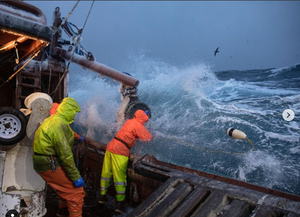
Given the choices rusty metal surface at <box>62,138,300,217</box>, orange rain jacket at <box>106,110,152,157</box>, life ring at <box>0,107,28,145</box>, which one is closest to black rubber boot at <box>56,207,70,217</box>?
rusty metal surface at <box>62,138,300,217</box>

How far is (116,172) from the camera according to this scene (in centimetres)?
378

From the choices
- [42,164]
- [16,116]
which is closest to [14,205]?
[42,164]

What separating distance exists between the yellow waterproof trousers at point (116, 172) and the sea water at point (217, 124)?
89.4 inches

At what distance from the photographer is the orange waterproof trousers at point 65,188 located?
2.96 metres

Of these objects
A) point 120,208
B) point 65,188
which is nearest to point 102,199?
point 120,208

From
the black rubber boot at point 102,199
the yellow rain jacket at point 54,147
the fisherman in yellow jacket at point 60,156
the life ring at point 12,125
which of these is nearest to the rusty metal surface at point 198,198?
the black rubber boot at point 102,199

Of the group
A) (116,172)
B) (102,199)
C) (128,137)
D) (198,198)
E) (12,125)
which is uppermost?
(198,198)

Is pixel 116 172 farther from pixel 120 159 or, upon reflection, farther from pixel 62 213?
pixel 62 213

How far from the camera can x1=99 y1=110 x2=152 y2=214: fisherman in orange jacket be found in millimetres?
3743

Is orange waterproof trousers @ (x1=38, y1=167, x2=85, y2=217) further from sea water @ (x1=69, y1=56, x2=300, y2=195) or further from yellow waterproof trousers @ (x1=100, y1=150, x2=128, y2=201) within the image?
sea water @ (x1=69, y1=56, x2=300, y2=195)

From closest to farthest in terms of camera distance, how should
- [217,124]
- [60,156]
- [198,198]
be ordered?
[198,198], [60,156], [217,124]

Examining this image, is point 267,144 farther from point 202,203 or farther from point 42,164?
point 42,164

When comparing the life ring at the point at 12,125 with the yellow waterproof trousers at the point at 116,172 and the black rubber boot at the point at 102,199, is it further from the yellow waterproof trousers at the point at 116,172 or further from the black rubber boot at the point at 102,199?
the black rubber boot at the point at 102,199

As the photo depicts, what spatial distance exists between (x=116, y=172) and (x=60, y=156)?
3.93ft
